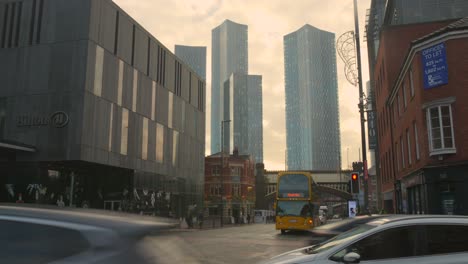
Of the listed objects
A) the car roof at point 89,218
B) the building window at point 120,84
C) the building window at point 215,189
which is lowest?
the car roof at point 89,218

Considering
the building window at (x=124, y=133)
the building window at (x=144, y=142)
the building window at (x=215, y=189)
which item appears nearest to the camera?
A: the building window at (x=124, y=133)

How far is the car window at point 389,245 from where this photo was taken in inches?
231

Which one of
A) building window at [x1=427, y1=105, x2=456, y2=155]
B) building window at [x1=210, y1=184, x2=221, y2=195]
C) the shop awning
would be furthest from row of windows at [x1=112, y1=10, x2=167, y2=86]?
building window at [x1=210, y1=184, x2=221, y2=195]

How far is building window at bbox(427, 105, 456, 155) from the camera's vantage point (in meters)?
20.5

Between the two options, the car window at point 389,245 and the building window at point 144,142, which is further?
the building window at point 144,142

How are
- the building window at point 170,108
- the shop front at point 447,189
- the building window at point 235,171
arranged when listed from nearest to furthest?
1. the shop front at point 447,189
2. the building window at point 170,108
3. the building window at point 235,171

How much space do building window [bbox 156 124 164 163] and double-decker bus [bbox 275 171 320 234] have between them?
15394 mm

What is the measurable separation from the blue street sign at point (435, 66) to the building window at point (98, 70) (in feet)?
69.9

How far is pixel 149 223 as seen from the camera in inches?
157

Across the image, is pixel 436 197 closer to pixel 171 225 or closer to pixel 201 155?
pixel 171 225

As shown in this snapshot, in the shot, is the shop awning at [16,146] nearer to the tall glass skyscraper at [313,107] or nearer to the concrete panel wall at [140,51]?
the concrete panel wall at [140,51]

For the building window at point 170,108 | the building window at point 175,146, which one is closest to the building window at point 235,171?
the building window at point 175,146

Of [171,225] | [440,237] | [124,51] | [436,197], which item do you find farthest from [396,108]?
[171,225]

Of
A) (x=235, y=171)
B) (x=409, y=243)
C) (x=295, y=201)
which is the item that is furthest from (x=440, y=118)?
(x=235, y=171)
